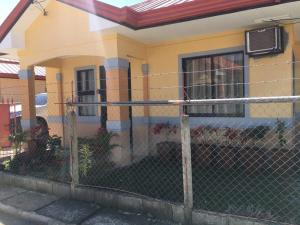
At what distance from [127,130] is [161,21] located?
224 cm

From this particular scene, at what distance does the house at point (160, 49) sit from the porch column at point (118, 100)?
0.02 meters

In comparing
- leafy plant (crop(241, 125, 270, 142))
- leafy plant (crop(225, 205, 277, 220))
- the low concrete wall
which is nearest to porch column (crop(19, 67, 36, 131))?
the low concrete wall

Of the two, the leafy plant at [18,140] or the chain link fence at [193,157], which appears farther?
the leafy plant at [18,140]

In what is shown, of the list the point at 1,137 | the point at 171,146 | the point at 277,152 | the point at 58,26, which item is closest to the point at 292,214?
the point at 277,152

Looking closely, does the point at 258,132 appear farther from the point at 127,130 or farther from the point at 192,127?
the point at 127,130

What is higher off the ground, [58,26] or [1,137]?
[58,26]

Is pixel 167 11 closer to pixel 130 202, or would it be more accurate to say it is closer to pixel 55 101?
pixel 130 202

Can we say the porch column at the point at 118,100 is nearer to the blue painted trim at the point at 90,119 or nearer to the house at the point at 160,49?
the house at the point at 160,49

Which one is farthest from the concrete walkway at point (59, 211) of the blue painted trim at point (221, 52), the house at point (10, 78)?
the house at point (10, 78)

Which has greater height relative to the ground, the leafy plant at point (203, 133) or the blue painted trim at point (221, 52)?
the blue painted trim at point (221, 52)

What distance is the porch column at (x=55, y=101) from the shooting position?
8.87 meters

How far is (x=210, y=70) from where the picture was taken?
6.62 meters

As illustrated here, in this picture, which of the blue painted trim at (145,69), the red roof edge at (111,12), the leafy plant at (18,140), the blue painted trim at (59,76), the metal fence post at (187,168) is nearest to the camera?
the metal fence post at (187,168)

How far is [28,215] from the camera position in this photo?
4.34m
